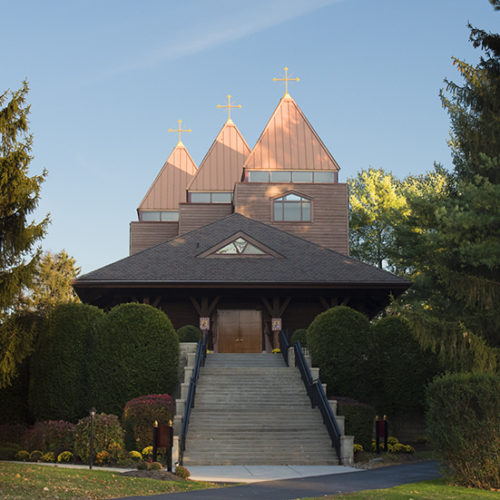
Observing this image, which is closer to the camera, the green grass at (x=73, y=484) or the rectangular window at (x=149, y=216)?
the green grass at (x=73, y=484)

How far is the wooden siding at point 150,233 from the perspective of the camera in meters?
41.3

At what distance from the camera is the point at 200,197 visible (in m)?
42.2

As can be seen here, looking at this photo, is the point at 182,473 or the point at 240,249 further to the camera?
the point at 240,249

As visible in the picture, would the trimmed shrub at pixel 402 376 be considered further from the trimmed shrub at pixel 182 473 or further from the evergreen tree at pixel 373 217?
the evergreen tree at pixel 373 217

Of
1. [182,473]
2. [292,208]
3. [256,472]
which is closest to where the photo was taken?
[182,473]

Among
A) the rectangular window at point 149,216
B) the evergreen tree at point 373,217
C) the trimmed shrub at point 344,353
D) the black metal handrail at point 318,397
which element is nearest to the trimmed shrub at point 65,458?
the black metal handrail at point 318,397

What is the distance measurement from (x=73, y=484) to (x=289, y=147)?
97.1 ft

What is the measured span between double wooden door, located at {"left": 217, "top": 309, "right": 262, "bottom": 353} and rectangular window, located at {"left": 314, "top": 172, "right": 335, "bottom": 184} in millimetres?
11718

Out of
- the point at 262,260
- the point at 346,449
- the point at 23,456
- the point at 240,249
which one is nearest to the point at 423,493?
the point at 346,449

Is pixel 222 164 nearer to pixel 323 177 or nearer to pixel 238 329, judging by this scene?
pixel 323 177

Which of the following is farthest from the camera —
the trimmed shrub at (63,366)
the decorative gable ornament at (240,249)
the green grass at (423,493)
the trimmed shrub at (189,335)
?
the decorative gable ornament at (240,249)

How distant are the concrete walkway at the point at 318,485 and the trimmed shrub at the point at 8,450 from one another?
25.3 feet

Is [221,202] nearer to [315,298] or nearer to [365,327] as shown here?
[315,298]

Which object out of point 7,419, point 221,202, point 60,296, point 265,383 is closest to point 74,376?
point 7,419
